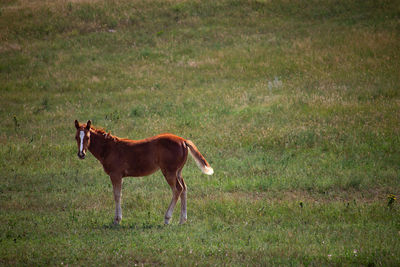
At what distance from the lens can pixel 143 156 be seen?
10961mm

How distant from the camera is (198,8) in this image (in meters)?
39.9

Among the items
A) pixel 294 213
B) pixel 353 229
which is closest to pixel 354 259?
pixel 353 229

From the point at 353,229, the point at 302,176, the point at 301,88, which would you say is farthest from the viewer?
the point at 301,88

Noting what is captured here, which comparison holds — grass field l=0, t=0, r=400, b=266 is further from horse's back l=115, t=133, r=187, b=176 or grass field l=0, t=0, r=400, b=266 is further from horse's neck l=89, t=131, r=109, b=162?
horse's neck l=89, t=131, r=109, b=162

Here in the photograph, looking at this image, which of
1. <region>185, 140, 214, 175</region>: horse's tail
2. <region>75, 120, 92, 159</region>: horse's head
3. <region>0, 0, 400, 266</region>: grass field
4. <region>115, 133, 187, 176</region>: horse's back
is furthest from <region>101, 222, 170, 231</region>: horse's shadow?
<region>75, 120, 92, 159</region>: horse's head

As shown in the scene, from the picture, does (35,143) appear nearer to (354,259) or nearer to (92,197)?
(92,197)

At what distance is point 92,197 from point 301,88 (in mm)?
14841

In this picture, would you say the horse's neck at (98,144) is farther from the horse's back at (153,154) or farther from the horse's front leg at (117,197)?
the horse's front leg at (117,197)

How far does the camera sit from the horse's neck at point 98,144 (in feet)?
36.7

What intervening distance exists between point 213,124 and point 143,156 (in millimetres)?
9453

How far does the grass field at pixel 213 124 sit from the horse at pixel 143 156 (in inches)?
29.4

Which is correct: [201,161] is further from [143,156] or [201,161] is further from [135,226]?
[135,226]

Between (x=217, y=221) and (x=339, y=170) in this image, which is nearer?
(x=217, y=221)

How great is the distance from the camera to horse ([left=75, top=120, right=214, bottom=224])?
35.0ft
